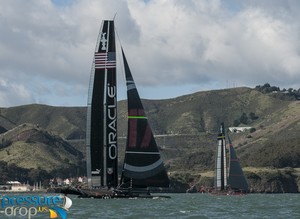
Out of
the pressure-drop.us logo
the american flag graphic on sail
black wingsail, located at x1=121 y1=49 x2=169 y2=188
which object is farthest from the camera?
black wingsail, located at x1=121 y1=49 x2=169 y2=188

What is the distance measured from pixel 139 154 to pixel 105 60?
9387 millimetres

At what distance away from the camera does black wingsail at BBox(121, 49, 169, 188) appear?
76.3 m

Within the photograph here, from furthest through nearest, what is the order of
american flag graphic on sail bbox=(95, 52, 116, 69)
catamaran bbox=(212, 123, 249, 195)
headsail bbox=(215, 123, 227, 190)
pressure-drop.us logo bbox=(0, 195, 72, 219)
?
catamaran bbox=(212, 123, 249, 195)
headsail bbox=(215, 123, 227, 190)
american flag graphic on sail bbox=(95, 52, 116, 69)
pressure-drop.us logo bbox=(0, 195, 72, 219)

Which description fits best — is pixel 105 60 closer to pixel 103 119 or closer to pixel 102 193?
pixel 103 119

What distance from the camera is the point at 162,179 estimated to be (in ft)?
253

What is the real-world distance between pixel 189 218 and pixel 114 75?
81.6 ft

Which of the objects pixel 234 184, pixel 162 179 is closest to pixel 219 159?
pixel 234 184

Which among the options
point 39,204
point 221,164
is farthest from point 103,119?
point 221,164

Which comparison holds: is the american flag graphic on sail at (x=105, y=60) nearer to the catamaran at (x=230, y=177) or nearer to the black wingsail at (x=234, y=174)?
the catamaran at (x=230, y=177)

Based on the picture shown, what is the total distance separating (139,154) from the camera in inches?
3022

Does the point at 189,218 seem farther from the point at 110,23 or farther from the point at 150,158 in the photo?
the point at 110,23

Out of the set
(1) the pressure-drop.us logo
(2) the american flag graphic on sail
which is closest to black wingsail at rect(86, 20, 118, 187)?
(2) the american flag graphic on sail

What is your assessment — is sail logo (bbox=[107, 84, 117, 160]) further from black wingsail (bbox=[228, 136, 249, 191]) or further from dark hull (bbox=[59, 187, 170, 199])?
black wingsail (bbox=[228, 136, 249, 191])

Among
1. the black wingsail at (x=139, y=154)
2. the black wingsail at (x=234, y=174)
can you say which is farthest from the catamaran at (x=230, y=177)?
the black wingsail at (x=139, y=154)
